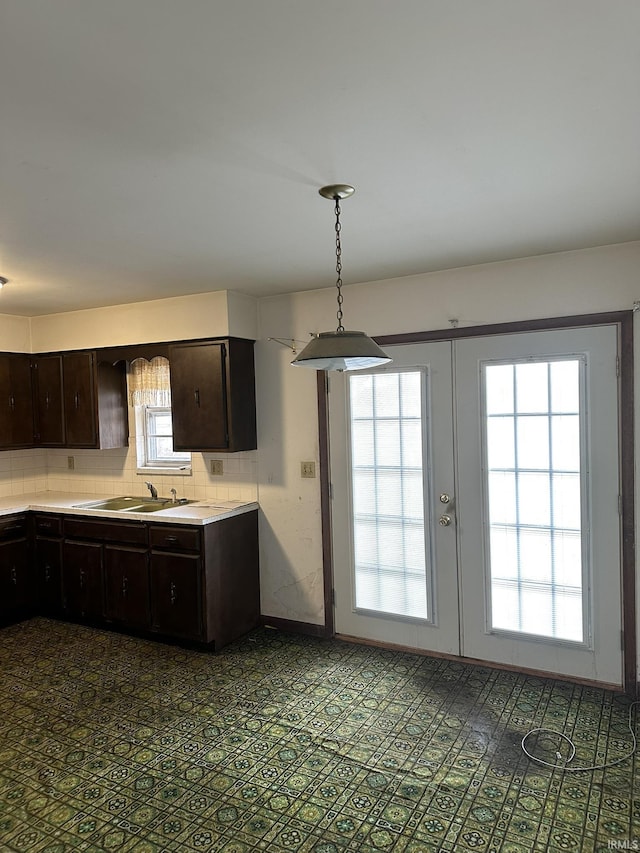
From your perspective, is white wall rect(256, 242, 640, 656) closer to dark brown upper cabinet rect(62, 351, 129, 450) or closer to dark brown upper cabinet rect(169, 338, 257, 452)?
dark brown upper cabinet rect(169, 338, 257, 452)

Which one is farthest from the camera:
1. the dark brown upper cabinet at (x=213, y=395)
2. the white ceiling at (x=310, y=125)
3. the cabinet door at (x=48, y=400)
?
the cabinet door at (x=48, y=400)

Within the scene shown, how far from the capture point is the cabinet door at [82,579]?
457 cm

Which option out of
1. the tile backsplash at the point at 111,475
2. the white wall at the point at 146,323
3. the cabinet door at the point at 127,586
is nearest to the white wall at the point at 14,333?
the white wall at the point at 146,323

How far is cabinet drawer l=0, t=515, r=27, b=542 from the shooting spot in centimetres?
474

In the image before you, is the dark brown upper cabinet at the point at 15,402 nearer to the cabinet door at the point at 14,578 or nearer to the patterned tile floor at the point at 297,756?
the cabinet door at the point at 14,578

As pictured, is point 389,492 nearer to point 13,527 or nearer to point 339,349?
point 339,349

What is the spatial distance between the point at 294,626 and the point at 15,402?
300 cm

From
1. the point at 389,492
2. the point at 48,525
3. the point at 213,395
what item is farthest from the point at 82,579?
the point at 389,492

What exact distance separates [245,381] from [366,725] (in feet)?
7.94

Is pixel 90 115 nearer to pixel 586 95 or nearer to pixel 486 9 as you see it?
pixel 486 9

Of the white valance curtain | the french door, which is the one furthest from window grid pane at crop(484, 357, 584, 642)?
the white valance curtain

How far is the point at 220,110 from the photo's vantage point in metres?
1.73

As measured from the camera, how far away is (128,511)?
4574 millimetres

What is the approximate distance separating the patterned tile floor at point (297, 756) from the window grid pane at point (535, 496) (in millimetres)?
432
